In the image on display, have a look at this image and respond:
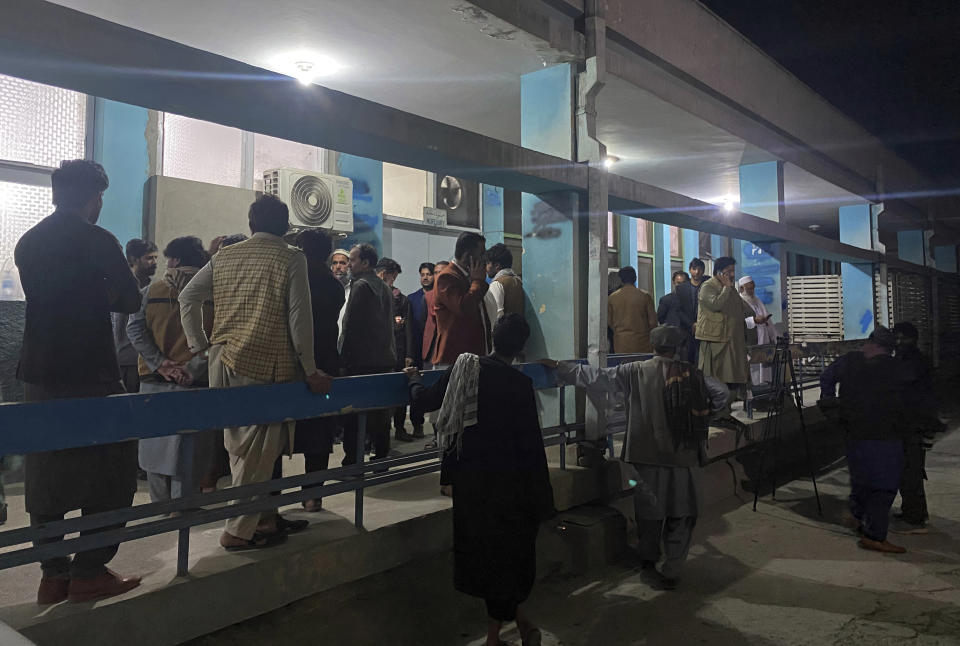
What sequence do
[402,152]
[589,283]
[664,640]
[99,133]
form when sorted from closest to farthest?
[664,640] < [402,152] < [589,283] < [99,133]

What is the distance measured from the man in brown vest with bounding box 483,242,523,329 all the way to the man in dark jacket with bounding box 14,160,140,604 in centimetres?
274

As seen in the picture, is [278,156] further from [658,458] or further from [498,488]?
[498,488]

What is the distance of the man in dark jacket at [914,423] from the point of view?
5275 millimetres

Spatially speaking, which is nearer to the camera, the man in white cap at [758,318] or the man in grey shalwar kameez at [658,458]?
the man in grey shalwar kameez at [658,458]

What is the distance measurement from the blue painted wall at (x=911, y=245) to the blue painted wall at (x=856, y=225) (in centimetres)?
400

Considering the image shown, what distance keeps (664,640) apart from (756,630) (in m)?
0.55

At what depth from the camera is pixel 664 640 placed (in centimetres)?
366

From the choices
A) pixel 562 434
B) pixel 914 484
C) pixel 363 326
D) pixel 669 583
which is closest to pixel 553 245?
pixel 562 434

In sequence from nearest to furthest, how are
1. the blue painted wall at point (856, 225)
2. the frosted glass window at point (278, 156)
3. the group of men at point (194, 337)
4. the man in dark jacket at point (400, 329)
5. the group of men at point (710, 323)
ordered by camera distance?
the group of men at point (194, 337) < the man in dark jacket at point (400, 329) < the group of men at point (710, 323) < the frosted glass window at point (278, 156) < the blue painted wall at point (856, 225)

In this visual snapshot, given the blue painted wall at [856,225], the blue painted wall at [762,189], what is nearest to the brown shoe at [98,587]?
the blue painted wall at [762,189]

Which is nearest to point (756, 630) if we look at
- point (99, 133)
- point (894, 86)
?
point (99, 133)

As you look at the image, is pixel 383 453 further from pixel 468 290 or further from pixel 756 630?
pixel 756 630

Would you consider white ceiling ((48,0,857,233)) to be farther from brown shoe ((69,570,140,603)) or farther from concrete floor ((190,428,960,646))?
brown shoe ((69,570,140,603))

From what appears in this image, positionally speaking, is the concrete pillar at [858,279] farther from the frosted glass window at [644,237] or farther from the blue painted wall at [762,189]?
the blue painted wall at [762,189]
